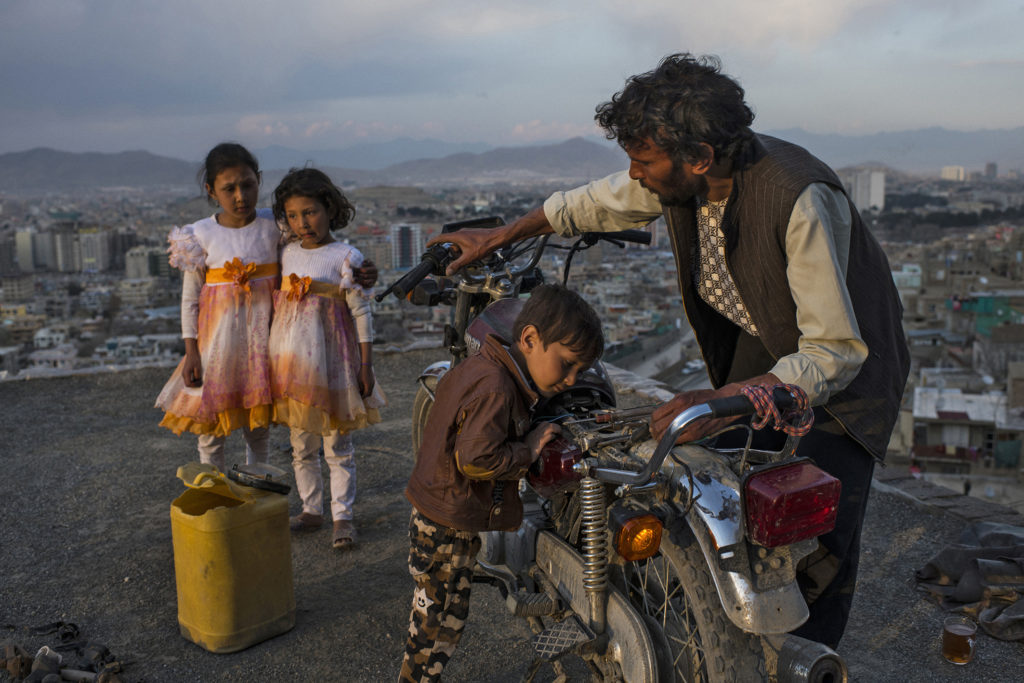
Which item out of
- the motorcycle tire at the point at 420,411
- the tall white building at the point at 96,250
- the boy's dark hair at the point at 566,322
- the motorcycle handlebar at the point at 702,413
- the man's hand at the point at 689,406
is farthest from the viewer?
the tall white building at the point at 96,250

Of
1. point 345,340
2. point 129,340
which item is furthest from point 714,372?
point 129,340

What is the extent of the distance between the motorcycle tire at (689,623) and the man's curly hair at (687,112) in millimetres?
886

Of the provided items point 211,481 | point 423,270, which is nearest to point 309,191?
point 423,270

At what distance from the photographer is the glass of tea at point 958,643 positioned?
3035 mm

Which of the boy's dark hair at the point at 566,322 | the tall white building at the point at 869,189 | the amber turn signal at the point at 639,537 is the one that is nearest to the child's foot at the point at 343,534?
the boy's dark hair at the point at 566,322

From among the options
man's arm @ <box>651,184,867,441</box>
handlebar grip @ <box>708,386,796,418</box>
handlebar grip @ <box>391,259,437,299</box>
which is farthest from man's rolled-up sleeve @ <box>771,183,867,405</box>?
handlebar grip @ <box>391,259,437,299</box>

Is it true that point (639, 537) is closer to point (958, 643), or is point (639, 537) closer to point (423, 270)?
point (423, 270)

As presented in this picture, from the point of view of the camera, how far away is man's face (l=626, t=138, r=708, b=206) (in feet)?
6.81

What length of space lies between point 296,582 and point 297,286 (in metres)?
1.27

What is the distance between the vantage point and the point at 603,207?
2766 millimetres

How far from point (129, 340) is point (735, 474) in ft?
113

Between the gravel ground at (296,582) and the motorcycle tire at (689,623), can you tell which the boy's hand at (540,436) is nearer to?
the motorcycle tire at (689,623)

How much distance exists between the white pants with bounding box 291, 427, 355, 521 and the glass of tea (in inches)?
97.9

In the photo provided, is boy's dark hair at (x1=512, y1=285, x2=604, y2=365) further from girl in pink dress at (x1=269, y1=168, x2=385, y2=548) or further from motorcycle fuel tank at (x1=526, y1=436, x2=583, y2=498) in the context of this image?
girl in pink dress at (x1=269, y1=168, x2=385, y2=548)
